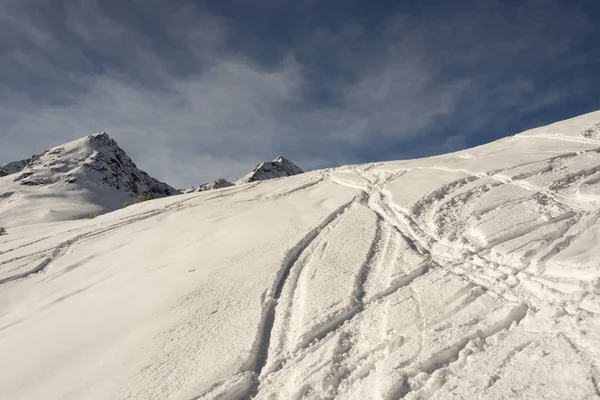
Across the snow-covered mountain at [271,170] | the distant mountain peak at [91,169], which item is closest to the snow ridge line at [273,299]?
the snow-covered mountain at [271,170]

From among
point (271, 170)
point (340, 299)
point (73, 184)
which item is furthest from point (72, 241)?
point (271, 170)

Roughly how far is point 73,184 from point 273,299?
62.9m

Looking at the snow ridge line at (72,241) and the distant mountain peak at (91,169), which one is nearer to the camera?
the snow ridge line at (72,241)

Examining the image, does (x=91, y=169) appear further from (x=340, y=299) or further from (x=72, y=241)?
(x=340, y=299)

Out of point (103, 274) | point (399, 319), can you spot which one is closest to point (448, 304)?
point (399, 319)

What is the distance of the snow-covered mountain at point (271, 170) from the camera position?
71.5 meters

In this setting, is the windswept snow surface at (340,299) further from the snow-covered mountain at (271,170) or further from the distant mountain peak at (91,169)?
the snow-covered mountain at (271,170)

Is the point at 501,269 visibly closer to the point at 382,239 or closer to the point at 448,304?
the point at 448,304

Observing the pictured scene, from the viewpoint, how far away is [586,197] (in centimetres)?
671

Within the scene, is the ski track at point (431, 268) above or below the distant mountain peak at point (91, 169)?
below

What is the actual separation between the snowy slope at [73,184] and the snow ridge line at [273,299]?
3698 cm

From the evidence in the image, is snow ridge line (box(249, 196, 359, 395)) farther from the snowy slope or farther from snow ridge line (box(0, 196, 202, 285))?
the snowy slope

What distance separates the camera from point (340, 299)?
183 inches

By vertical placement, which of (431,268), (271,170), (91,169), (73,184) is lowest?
(431,268)
